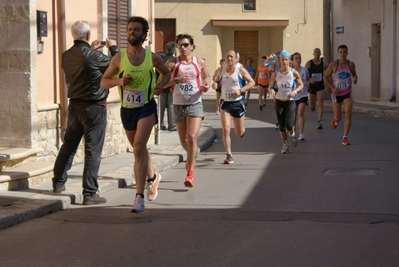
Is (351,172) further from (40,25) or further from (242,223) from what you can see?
(40,25)

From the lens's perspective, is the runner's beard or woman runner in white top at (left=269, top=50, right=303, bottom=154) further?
woman runner in white top at (left=269, top=50, right=303, bottom=154)

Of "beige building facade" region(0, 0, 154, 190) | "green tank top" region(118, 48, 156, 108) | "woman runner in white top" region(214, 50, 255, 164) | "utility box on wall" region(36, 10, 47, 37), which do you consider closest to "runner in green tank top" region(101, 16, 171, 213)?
"green tank top" region(118, 48, 156, 108)

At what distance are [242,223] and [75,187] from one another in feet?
9.35

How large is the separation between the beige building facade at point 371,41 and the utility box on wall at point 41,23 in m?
17.9

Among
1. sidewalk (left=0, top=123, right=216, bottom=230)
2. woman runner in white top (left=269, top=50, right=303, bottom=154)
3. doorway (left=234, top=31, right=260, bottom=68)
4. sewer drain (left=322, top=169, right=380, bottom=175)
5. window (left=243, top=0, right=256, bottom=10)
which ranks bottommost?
sewer drain (left=322, top=169, right=380, bottom=175)

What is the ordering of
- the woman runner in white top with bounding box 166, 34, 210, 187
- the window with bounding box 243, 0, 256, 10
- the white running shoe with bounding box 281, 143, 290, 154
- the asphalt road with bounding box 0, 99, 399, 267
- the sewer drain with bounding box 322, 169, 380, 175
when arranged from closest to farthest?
1. the asphalt road with bounding box 0, 99, 399, 267
2. the woman runner in white top with bounding box 166, 34, 210, 187
3. the sewer drain with bounding box 322, 169, 380, 175
4. the white running shoe with bounding box 281, 143, 290, 154
5. the window with bounding box 243, 0, 256, 10

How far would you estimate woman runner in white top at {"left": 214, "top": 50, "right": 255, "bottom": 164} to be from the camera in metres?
13.9

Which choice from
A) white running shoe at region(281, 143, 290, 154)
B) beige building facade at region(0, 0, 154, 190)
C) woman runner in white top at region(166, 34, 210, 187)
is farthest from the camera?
white running shoe at region(281, 143, 290, 154)

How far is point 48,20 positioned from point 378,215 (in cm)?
552

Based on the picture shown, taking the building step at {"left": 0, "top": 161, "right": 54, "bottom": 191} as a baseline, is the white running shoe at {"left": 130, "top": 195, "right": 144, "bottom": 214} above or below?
below

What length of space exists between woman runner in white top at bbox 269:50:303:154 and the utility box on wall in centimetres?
489

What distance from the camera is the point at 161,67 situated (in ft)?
31.4

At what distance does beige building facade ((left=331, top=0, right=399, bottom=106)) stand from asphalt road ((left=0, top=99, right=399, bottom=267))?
14.4 meters

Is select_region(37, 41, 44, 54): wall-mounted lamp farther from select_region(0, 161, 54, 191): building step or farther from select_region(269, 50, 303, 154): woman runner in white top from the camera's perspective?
select_region(269, 50, 303, 154): woman runner in white top
